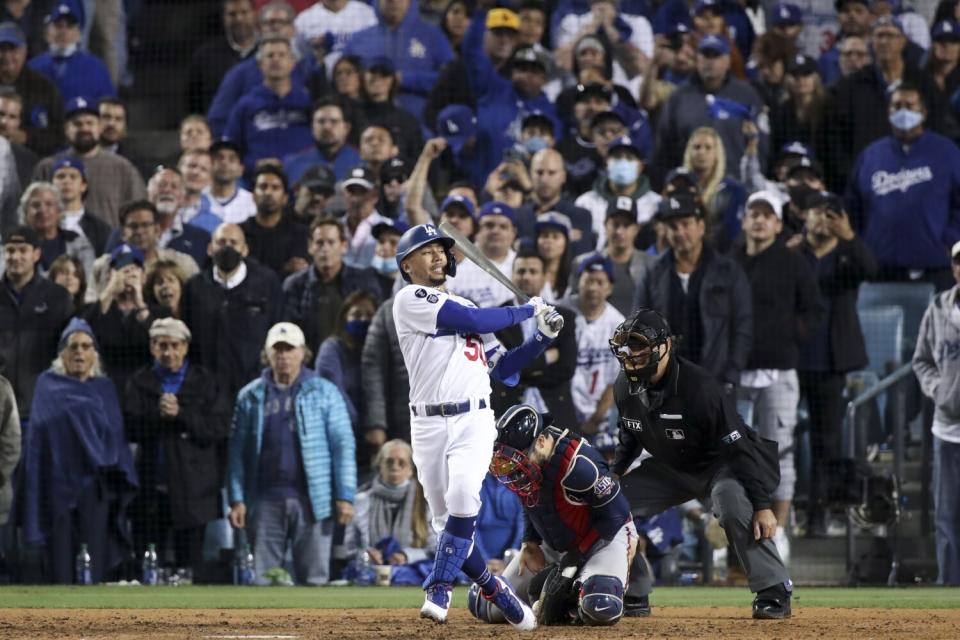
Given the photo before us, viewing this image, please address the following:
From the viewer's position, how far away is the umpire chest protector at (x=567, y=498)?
23.4ft

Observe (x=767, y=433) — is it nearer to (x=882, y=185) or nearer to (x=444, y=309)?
(x=882, y=185)

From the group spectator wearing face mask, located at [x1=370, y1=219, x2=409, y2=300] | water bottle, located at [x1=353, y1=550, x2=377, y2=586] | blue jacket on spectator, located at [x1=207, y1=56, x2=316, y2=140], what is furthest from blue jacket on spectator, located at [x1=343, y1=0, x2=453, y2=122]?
water bottle, located at [x1=353, y1=550, x2=377, y2=586]

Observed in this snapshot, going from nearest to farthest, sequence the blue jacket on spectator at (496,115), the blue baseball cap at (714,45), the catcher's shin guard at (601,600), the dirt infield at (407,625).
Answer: the dirt infield at (407,625) → the catcher's shin guard at (601,600) → the blue baseball cap at (714,45) → the blue jacket on spectator at (496,115)

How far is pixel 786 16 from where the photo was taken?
1392 cm

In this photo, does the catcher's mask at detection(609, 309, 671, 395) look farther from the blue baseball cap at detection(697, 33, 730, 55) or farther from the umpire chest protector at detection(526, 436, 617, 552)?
the blue baseball cap at detection(697, 33, 730, 55)

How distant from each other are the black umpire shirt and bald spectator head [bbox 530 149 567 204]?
4.43 metres

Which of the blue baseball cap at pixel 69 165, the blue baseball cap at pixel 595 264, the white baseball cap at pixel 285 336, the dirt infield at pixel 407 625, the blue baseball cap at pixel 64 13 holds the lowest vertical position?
the dirt infield at pixel 407 625

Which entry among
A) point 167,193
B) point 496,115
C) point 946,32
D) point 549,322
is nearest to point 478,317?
point 549,322

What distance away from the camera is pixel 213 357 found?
448 inches

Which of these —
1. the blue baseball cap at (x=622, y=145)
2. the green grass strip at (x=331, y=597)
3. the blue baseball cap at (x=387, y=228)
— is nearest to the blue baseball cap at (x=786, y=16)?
the blue baseball cap at (x=622, y=145)

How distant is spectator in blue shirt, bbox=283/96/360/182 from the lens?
504 inches

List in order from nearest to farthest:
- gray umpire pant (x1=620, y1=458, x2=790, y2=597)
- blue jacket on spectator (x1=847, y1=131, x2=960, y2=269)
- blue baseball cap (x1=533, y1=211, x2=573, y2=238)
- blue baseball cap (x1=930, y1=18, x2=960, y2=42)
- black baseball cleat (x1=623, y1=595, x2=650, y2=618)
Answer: gray umpire pant (x1=620, y1=458, x2=790, y2=597)
black baseball cleat (x1=623, y1=595, x2=650, y2=618)
blue baseball cap (x1=533, y1=211, x2=573, y2=238)
blue jacket on spectator (x1=847, y1=131, x2=960, y2=269)
blue baseball cap (x1=930, y1=18, x2=960, y2=42)

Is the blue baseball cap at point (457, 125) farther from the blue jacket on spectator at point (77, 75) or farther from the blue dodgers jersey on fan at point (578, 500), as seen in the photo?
the blue dodgers jersey on fan at point (578, 500)

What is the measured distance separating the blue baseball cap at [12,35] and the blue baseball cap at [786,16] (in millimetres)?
6411
